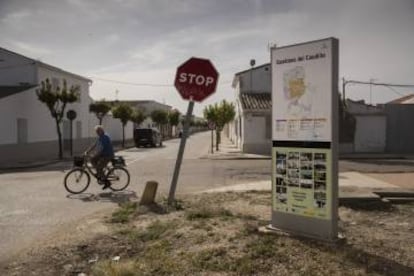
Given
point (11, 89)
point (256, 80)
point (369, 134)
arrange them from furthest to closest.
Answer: point (256, 80) < point (369, 134) < point (11, 89)

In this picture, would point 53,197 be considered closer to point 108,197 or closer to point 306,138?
point 108,197

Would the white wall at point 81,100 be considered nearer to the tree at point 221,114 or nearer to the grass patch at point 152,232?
the tree at point 221,114

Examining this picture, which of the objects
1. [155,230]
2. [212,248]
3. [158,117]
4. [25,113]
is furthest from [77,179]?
[158,117]

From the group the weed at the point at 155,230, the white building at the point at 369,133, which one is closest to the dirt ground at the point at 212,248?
the weed at the point at 155,230

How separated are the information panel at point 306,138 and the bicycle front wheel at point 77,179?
756 centimetres

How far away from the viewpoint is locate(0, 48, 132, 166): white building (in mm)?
27734

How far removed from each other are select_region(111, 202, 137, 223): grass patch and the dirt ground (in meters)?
0.03

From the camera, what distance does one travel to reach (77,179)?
13773mm

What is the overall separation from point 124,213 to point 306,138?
4.07 m

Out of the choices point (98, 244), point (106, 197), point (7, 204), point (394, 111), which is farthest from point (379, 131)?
point (98, 244)

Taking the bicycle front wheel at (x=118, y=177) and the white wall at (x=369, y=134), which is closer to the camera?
the bicycle front wheel at (x=118, y=177)

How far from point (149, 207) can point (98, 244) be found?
248cm

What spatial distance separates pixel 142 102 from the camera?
89938 millimetres

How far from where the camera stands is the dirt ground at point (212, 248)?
5875 millimetres
